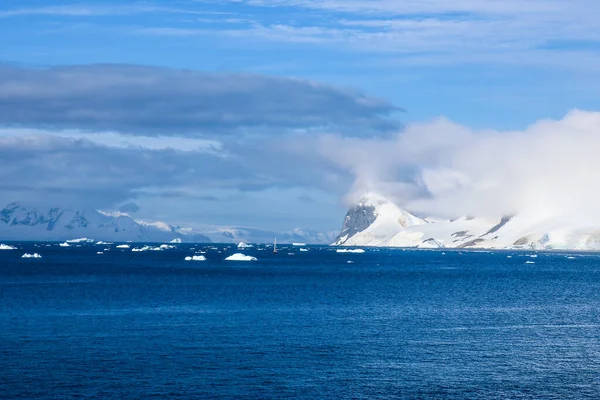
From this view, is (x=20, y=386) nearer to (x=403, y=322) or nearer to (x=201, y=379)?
(x=201, y=379)

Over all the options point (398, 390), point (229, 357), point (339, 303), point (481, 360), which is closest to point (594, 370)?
point (481, 360)

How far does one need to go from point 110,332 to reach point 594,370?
102 feet

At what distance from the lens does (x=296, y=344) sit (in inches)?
2099

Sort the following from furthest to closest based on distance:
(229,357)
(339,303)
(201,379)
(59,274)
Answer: (59,274) → (339,303) → (229,357) → (201,379)

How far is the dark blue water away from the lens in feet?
134

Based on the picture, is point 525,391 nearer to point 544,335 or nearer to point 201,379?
point 201,379

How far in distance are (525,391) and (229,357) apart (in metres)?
16.5

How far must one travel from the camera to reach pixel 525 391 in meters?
40.1

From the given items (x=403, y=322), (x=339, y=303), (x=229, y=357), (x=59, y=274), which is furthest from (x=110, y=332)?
(x=59, y=274)

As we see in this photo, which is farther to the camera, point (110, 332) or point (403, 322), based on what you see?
point (403, 322)

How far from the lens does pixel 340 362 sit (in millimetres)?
47062

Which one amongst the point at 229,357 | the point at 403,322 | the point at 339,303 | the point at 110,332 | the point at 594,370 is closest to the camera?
the point at 594,370

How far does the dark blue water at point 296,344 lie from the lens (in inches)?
1606

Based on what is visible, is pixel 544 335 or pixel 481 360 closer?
pixel 481 360
